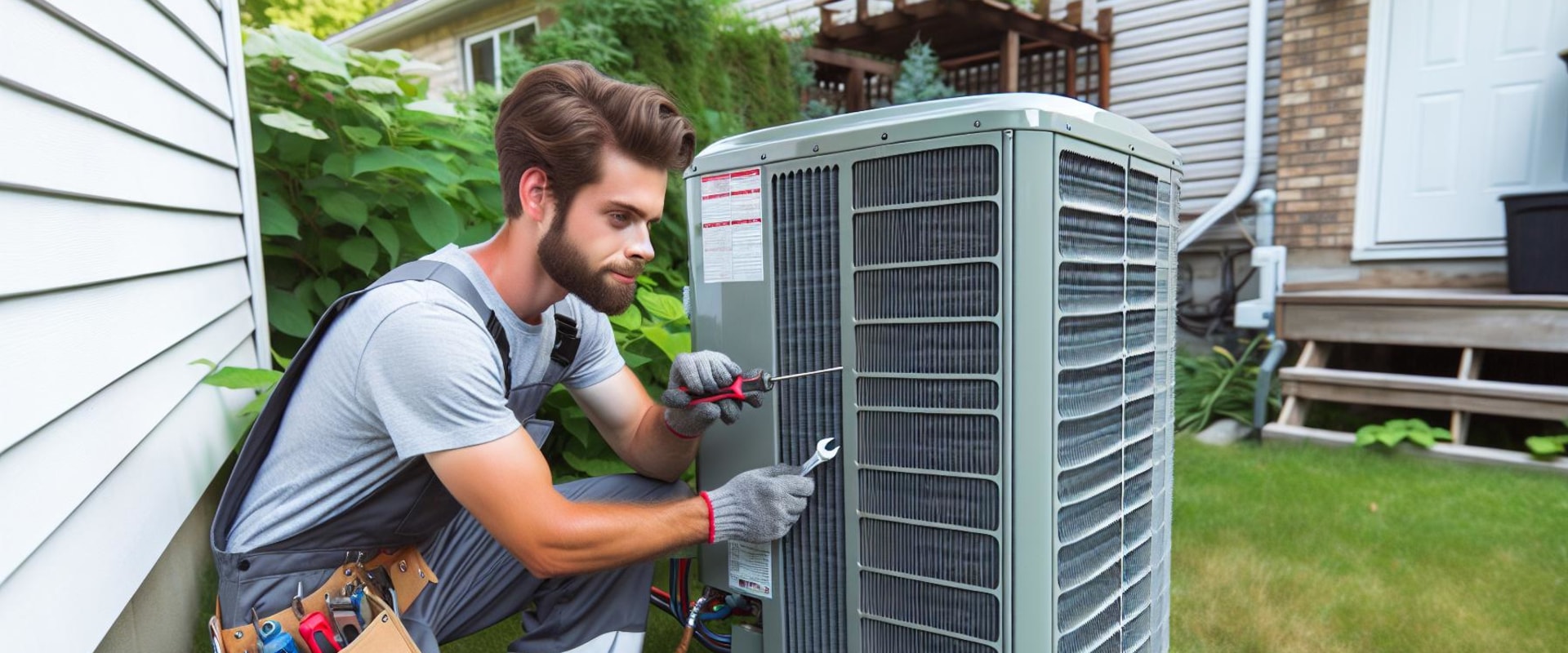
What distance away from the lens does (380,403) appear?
113cm

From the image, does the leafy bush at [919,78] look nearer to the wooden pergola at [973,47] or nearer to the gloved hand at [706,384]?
the wooden pergola at [973,47]

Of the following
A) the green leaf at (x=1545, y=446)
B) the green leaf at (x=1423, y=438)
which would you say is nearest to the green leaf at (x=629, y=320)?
the green leaf at (x=1423, y=438)

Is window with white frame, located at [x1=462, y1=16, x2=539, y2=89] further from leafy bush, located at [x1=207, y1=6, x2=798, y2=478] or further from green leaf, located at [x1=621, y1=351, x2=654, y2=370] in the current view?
green leaf, located at [x1=621, y1=351, x2=654, y2=370]

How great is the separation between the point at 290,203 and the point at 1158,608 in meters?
2.53

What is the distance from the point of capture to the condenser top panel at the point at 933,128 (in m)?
1.02

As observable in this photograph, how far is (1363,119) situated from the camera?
4.25 m

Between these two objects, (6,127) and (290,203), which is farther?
(290,203)

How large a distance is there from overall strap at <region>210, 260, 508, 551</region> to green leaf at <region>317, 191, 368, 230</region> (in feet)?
3.36

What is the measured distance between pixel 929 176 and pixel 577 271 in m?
0.58

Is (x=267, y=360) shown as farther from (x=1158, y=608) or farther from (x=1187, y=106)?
(x=1187, y=106)

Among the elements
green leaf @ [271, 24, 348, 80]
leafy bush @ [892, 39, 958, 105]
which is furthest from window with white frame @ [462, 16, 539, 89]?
green leaf @ [271, 24, 348, 80]

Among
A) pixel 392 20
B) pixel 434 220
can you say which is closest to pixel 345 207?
pixel 434 220

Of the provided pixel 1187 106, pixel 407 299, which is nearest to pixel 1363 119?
pixel 1187 106

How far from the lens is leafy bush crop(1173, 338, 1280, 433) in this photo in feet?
12.9
